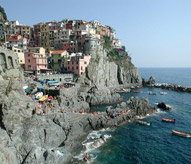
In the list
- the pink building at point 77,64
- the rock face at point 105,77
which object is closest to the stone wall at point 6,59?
the pink building at point 77,64

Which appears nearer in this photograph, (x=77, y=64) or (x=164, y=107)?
(x=164, y=107)

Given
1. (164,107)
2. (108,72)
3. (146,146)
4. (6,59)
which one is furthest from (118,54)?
(146,146)

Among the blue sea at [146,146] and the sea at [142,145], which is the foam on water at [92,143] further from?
the blue sea at [146,146]

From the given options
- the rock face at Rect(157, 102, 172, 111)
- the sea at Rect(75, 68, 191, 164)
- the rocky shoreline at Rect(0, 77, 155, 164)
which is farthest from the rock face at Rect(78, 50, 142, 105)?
the rocky shoreline at Rect(0, 77, 155, 164)

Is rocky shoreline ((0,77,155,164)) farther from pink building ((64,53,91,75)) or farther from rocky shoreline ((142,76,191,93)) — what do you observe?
rocky shoreline ((142,76,191,93))

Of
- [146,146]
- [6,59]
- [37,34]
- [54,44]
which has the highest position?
[37,34]

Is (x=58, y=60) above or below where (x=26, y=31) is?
below

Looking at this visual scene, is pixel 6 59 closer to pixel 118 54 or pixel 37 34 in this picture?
pixel 37 34
